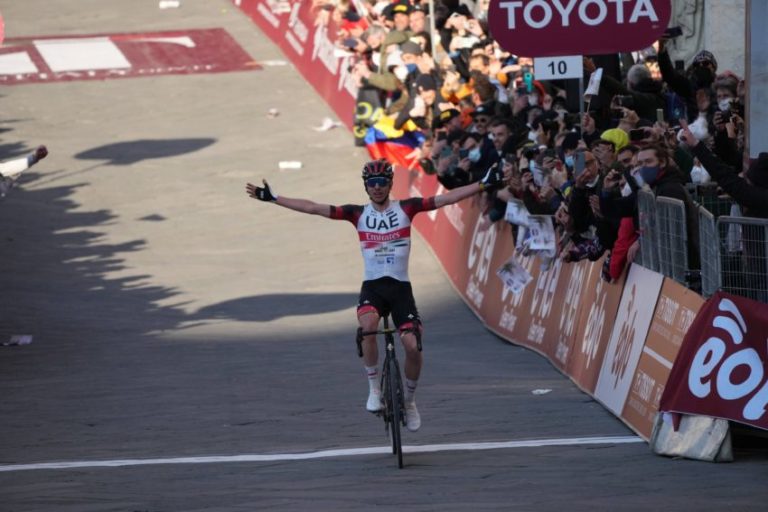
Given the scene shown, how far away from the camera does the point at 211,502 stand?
10625mm

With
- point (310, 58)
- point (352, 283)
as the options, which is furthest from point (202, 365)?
point (310, 58)

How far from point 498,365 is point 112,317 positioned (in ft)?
22.6

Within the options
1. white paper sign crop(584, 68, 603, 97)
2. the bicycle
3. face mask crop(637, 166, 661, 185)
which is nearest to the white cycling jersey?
the bicycle

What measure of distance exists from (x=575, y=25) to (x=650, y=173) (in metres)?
1.51

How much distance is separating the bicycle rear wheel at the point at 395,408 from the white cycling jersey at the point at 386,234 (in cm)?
99

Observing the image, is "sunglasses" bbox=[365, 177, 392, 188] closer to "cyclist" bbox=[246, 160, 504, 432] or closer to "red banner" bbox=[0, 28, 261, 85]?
"cyclist" bbox=[246, 160, 504, 432]

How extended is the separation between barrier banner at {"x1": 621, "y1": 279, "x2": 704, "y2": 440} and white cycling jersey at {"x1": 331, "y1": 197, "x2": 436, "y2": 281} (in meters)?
1.96

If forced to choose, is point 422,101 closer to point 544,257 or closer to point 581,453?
point 544,257

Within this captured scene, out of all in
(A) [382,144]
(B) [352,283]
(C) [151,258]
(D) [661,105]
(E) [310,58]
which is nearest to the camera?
(D) [661,105]

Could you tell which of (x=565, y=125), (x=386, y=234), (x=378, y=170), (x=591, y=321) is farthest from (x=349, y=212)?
(x=565, y=125)

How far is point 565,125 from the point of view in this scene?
18.2 meters

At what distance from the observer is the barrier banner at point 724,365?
36.9 feet

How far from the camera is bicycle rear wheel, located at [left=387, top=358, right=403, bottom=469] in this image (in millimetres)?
11828

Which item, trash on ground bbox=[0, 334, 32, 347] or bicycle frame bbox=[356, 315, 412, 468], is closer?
bicycle frame bbox=[356, 315, 412, 468]
